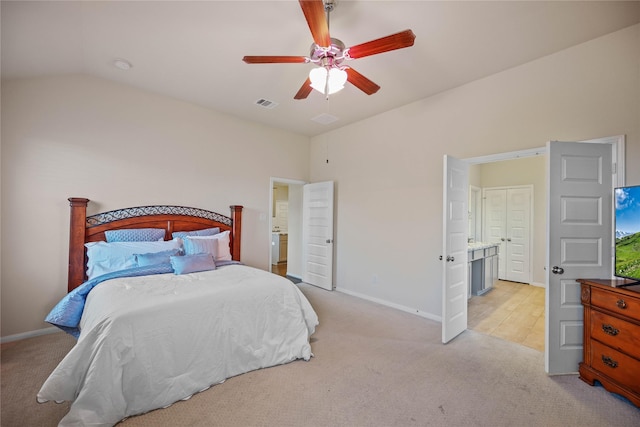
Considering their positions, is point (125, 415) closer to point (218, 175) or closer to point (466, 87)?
point (218, 175)

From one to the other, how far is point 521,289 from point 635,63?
411 cm

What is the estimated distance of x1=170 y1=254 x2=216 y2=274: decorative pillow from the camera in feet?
9.39

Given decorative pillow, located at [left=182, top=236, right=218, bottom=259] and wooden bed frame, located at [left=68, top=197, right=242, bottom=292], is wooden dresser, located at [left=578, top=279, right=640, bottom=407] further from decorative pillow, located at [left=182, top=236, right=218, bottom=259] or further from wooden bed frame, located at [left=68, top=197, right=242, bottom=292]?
wooden bed frame, located at [left=68, top=197, right=242, bottom=292]

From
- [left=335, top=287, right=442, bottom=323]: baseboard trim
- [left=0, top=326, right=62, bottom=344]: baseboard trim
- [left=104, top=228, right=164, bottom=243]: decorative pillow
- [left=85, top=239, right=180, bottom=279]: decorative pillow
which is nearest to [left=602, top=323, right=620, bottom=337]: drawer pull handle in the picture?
[left=335, top=287, right=442, bottom=323]: baseboard trim

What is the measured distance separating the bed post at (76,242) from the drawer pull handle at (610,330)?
5.15 meters

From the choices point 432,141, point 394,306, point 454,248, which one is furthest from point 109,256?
point 432,141

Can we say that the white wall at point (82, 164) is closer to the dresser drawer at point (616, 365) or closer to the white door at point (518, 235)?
the dresser drawer at point (616, 365)

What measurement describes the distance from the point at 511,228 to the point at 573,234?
384 centimetres

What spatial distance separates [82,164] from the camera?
315cm

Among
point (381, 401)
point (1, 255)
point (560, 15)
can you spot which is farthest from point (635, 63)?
point (1, 255)

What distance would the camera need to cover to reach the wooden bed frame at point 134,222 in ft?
9.87

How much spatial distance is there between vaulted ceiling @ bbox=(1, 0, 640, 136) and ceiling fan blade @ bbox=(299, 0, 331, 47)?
487 millimetres

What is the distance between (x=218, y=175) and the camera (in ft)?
13.9

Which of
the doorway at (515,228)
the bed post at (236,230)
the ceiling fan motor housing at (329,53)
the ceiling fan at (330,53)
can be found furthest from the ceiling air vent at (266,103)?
the doorway at (515,228)
